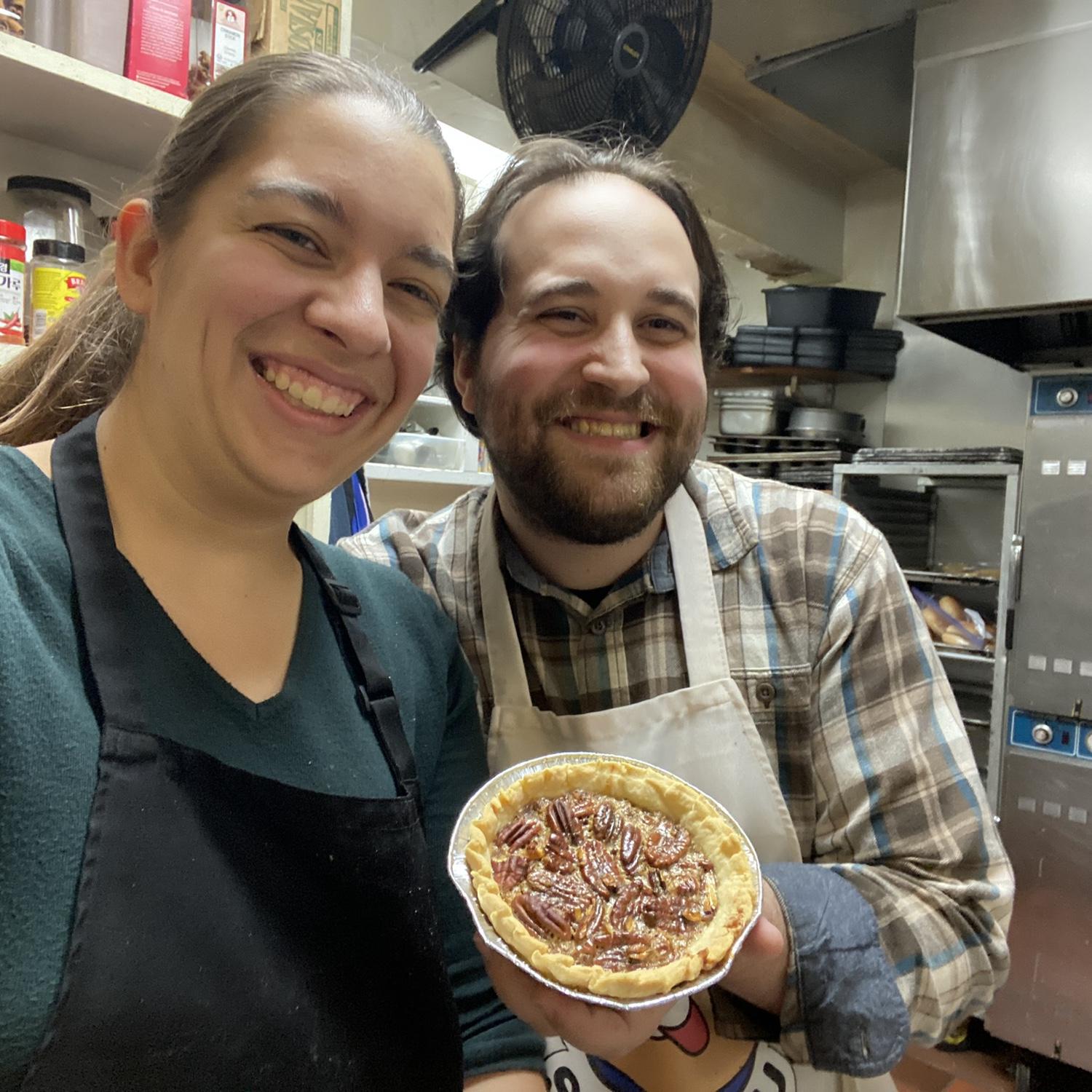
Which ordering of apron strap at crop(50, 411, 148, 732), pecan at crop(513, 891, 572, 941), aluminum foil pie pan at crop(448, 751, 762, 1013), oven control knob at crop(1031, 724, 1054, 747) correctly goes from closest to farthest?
apron strap at crop(50, 411, 148, 732)
aluminum foil pie pan at crop(448, 751, 762, 1013)
pecan at crop(513, 891, 572, 941)
oven control knob at crop(1031, 724, 1054, 747)

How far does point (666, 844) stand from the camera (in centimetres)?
127

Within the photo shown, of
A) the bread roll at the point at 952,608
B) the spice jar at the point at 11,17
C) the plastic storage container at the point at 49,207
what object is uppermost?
the spice jar at the point at 11,17

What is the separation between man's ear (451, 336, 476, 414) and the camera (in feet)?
5.99

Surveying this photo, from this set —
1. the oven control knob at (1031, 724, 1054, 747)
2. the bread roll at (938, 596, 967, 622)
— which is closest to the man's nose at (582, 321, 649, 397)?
the oven control knob at (1031, 724, 1054, 747)

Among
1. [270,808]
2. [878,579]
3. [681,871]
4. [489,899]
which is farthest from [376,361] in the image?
[878,579]

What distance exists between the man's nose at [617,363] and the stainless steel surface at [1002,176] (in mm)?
2335

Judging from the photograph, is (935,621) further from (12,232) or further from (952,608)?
(12,232)

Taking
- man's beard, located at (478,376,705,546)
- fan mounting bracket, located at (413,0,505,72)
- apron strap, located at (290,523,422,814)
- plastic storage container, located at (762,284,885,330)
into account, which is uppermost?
fan mounting bracket, located at (413,0,505,72)

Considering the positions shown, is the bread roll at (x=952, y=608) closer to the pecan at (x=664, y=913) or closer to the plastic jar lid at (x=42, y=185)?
the pecan at (x=664, y=913)

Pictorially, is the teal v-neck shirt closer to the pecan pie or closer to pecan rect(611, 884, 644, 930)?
the pecan pie

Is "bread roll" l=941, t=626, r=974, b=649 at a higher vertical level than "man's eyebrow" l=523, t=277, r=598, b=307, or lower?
lower

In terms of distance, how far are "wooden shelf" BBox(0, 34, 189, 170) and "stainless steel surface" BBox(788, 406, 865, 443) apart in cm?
330

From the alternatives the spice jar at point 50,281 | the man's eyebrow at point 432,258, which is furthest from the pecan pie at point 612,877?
the spice jar at point 50,281

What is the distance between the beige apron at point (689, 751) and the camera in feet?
4.57
